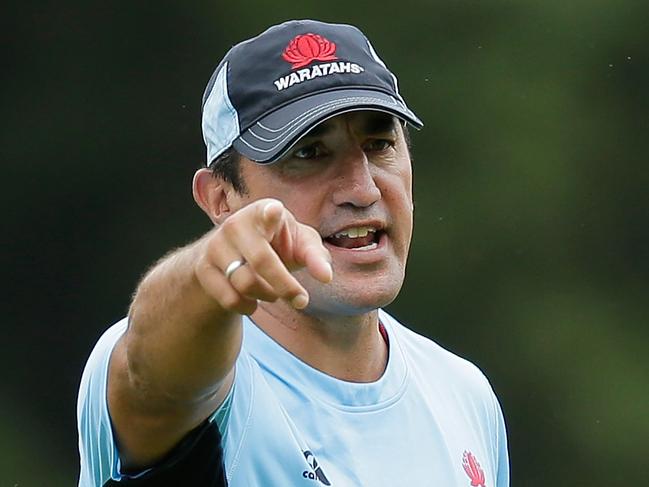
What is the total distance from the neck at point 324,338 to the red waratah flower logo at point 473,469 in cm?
25

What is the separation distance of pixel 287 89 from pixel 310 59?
Answer: 0.31 feet

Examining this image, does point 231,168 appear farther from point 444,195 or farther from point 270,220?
point 444,195

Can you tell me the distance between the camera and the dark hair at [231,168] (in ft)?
10.4

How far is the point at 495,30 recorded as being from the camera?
9.80 m

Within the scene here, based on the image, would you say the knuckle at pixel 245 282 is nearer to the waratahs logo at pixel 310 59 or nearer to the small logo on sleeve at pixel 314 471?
the small logo on sleeve at pixel 314 471

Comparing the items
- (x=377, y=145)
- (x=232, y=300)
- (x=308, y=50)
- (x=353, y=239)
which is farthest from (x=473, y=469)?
(x=232, y=300)

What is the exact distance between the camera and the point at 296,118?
3.01 m

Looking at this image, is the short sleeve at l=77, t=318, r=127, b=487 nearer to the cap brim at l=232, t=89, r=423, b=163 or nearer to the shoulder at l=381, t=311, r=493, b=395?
the cap brim at l=232, t=89, r=423, b=163

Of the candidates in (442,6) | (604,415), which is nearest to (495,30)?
(442,6)

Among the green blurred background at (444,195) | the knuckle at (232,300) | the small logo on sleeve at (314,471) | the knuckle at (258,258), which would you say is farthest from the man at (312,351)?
the green blurred background at (444,195)

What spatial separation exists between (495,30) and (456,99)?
0.57 meters

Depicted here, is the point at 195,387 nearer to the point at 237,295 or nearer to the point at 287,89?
the point at 237,295

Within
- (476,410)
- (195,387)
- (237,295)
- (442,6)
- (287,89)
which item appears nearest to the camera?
(237,295)

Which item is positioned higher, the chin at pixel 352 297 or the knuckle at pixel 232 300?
the chin at pixel 352 297
